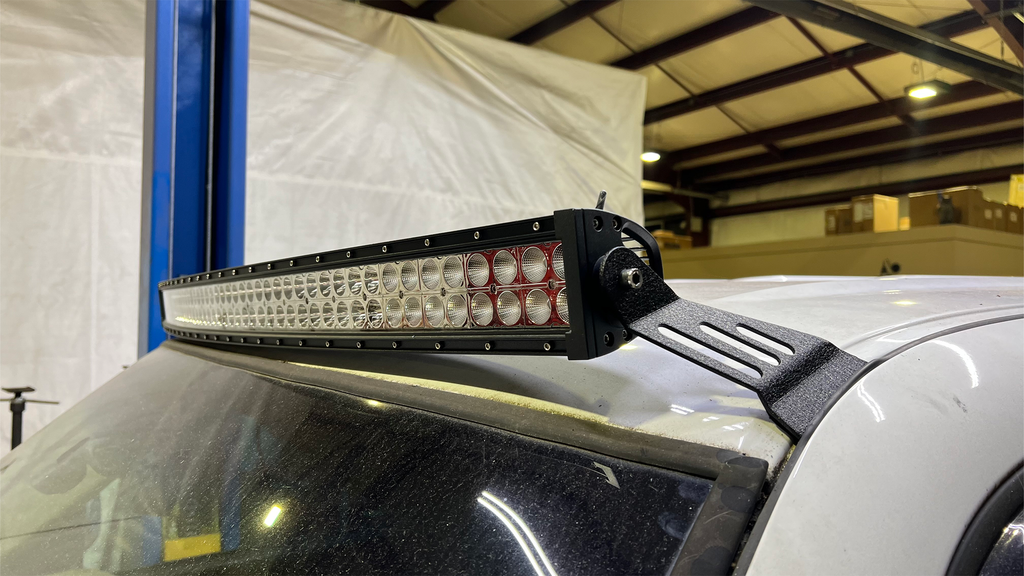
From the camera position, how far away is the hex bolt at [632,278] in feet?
1.53

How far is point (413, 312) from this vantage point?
592mm

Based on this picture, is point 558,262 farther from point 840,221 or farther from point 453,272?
point 840,221

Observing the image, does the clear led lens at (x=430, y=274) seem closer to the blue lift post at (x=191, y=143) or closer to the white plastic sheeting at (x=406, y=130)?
the blue lift post at (x=191, y=143)

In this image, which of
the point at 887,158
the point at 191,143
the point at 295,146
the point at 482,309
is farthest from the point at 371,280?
the point at 887,158

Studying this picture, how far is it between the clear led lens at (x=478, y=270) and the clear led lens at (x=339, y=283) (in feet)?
0.60

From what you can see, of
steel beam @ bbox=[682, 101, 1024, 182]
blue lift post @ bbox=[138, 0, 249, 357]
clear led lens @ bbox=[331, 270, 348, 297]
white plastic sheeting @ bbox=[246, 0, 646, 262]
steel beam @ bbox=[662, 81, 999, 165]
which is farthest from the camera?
steel beam @ bbox=[682, 101, 1024, 182]

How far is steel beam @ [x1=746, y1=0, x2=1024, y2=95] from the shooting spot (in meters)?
3.88

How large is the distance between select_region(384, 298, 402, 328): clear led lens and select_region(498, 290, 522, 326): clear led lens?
0.13 metres

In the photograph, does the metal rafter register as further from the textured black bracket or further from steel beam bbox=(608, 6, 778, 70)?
the textured black bracket

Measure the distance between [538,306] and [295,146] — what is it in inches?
144

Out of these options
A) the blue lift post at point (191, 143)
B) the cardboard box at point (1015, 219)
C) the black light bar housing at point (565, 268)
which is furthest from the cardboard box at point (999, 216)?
the black light bar housing at point (565, 268)

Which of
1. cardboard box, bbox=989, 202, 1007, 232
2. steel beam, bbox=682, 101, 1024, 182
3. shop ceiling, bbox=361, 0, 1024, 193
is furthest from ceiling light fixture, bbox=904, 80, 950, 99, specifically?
steel beam, bbox=682, 101, 1024, 182

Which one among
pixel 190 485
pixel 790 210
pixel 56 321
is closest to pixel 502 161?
pixel 56 321

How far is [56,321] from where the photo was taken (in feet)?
10.3
